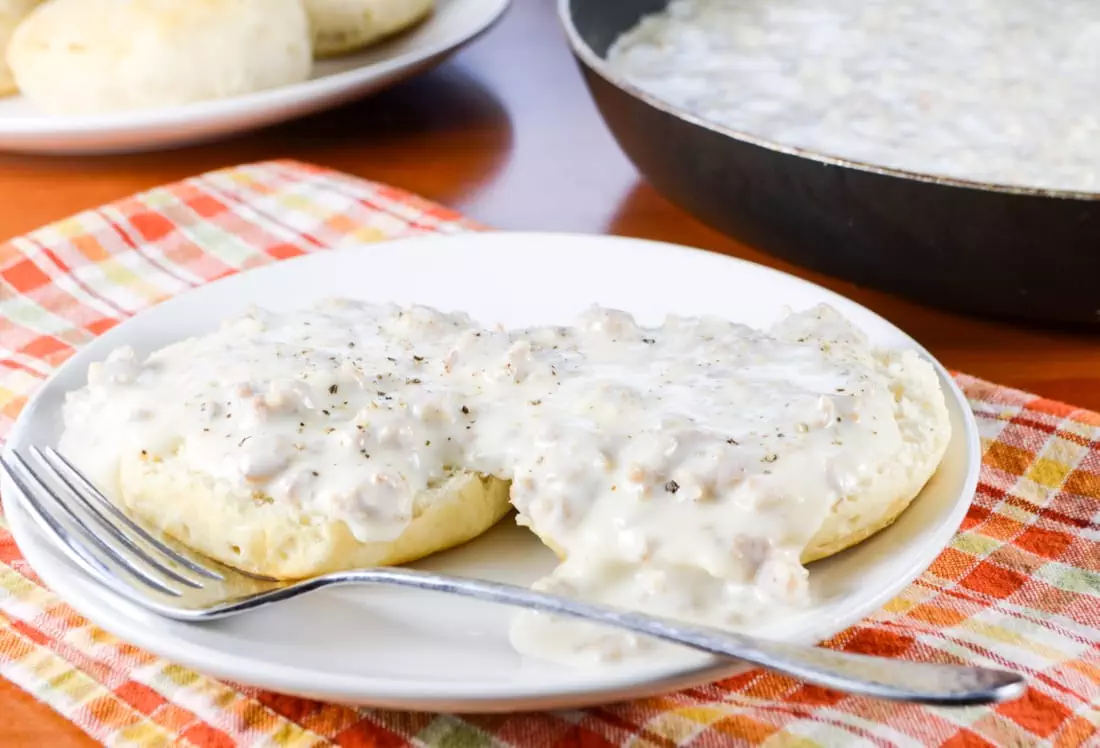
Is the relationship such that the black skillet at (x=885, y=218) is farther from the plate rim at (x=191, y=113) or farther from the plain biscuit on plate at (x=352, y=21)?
the plain biscuit on plate at (x=352, y=21)

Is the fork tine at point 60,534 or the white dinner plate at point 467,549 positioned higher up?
the fork tine at point 60,534

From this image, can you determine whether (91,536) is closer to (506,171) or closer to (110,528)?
(110,528)

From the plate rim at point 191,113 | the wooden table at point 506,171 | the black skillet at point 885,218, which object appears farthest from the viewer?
the plate rim at point 191,113

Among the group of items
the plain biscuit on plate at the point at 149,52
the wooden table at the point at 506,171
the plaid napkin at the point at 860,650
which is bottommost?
the wooden table at the point at 506,171

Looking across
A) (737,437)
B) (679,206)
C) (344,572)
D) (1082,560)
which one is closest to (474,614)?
(344,572)

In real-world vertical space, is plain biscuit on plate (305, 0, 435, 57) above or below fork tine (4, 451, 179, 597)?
below

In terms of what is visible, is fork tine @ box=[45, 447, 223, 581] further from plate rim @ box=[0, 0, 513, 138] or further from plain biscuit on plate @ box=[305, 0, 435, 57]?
plain biscuit on plate @ box=[305, 0, 435, 57]

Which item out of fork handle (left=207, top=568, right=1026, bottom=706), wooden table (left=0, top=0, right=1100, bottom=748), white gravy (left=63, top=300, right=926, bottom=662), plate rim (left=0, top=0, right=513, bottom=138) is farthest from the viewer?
plate rim (left=0, top=0, right=513, bottom=138)

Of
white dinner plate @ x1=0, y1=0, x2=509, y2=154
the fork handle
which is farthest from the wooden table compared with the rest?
the fork handle

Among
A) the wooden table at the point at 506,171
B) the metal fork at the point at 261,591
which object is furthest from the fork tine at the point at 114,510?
the wooden table at the point at 506,171
